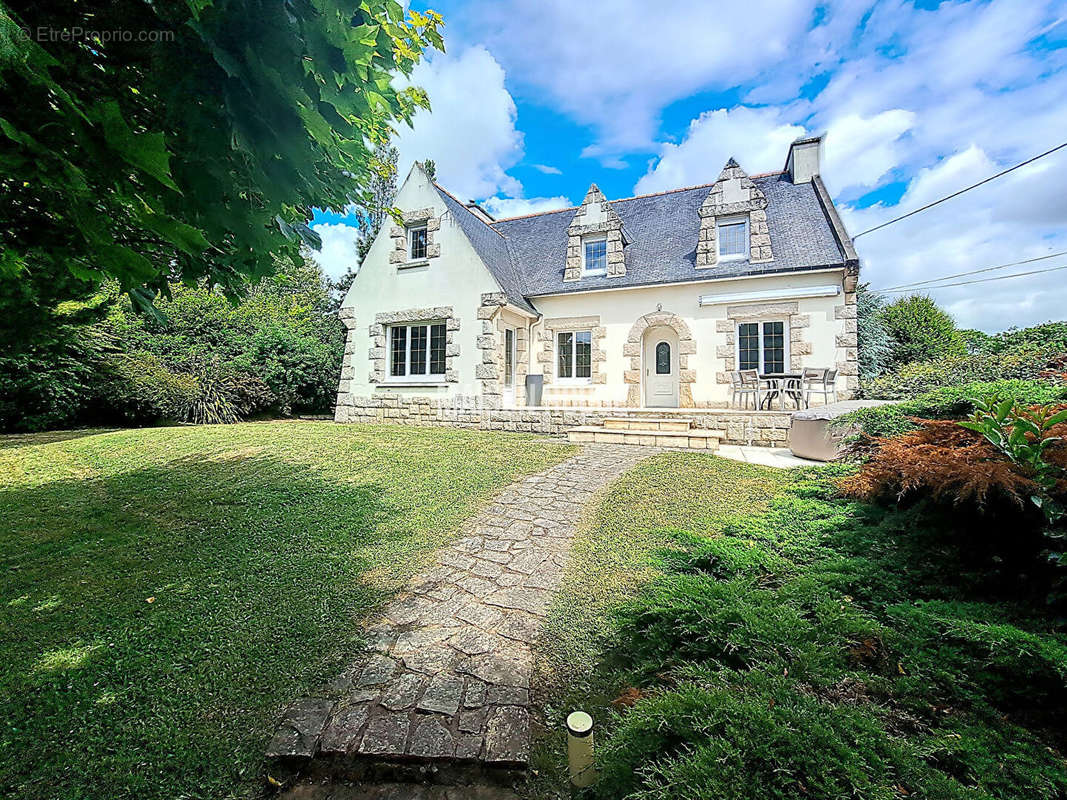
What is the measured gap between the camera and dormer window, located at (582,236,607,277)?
532 inches

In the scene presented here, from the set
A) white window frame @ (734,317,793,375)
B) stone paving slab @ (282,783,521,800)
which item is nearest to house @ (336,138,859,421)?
white window frame @ (734,317,793,375)

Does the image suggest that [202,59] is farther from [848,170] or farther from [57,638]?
[848,170]

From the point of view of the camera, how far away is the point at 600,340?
512 inches

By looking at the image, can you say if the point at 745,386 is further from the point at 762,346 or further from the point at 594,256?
the point at 594,256

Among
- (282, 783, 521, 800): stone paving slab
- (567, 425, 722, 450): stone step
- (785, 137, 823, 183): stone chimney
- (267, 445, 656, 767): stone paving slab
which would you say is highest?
(785, 137, 823, 183): stone chimney

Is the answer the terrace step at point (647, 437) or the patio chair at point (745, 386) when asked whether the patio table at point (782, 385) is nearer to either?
the patio chair at point (745, 386)

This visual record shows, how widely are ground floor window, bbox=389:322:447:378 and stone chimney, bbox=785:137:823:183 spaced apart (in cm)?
1130

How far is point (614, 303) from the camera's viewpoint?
12.9m

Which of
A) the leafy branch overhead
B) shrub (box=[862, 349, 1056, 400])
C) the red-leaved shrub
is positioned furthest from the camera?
shrub (box=[862, 349, 1056, 400])

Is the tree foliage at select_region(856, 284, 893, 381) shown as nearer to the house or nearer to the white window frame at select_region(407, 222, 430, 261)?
the house

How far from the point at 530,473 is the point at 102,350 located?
11584 mm

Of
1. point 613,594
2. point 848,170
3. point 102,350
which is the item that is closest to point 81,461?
point 102,350

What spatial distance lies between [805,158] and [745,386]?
7.42m

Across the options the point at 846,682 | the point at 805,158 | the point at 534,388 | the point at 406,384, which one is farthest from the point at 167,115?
the point at 805,158
